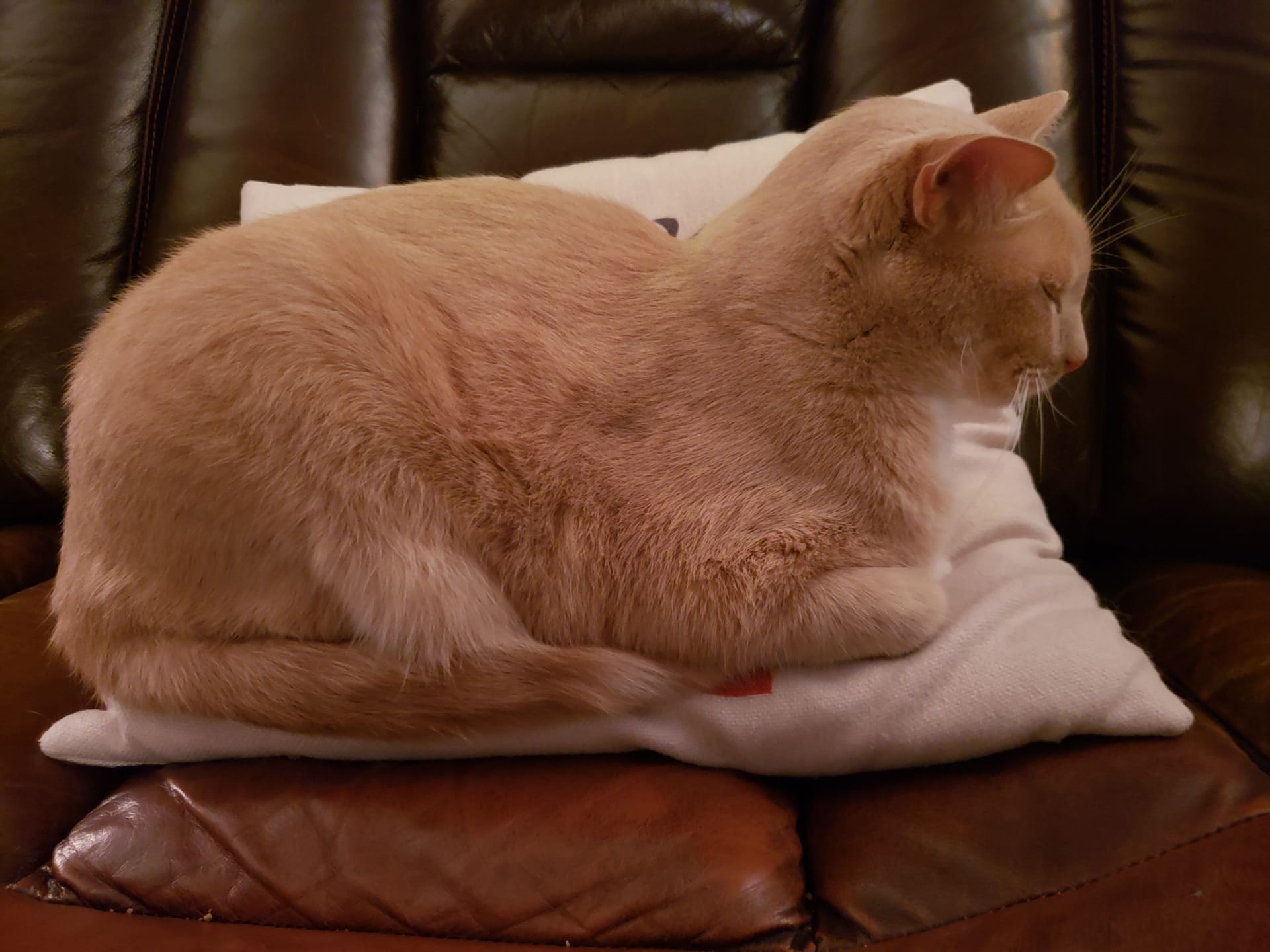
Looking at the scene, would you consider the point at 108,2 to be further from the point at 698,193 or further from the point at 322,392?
the point at 322,392

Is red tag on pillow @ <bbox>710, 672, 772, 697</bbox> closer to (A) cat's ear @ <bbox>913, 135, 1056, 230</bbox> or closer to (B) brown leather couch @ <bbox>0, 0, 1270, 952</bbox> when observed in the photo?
(B) brown leather couch @ <bbox>0, 0, 1270, 952</bbox>

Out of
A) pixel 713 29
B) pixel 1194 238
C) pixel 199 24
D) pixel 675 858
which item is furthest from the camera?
pixel 199 24

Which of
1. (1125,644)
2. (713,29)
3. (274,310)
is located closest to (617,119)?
(713,29)

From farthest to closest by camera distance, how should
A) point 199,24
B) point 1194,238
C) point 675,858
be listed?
point 199,24, point 1194,238, point 675,858

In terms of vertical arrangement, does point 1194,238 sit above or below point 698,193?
below

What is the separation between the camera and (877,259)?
2.53 feet

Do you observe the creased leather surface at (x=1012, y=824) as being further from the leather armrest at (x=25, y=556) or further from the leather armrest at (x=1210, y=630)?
the leather armrest at (x=25, y=556)

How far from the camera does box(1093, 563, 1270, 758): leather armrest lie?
0.82 metres

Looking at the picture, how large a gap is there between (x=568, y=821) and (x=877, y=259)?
0.61 meters


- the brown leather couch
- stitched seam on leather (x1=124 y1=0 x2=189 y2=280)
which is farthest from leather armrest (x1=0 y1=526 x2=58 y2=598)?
stitched seam on leather (x1=124 y1=0 x2=189 y2=280)

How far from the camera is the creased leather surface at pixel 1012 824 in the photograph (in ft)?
2.21

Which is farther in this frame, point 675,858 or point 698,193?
point 698,193

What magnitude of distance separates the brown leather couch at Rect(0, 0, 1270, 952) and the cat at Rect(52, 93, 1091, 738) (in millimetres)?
125

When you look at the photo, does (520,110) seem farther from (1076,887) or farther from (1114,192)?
(1076,887)
